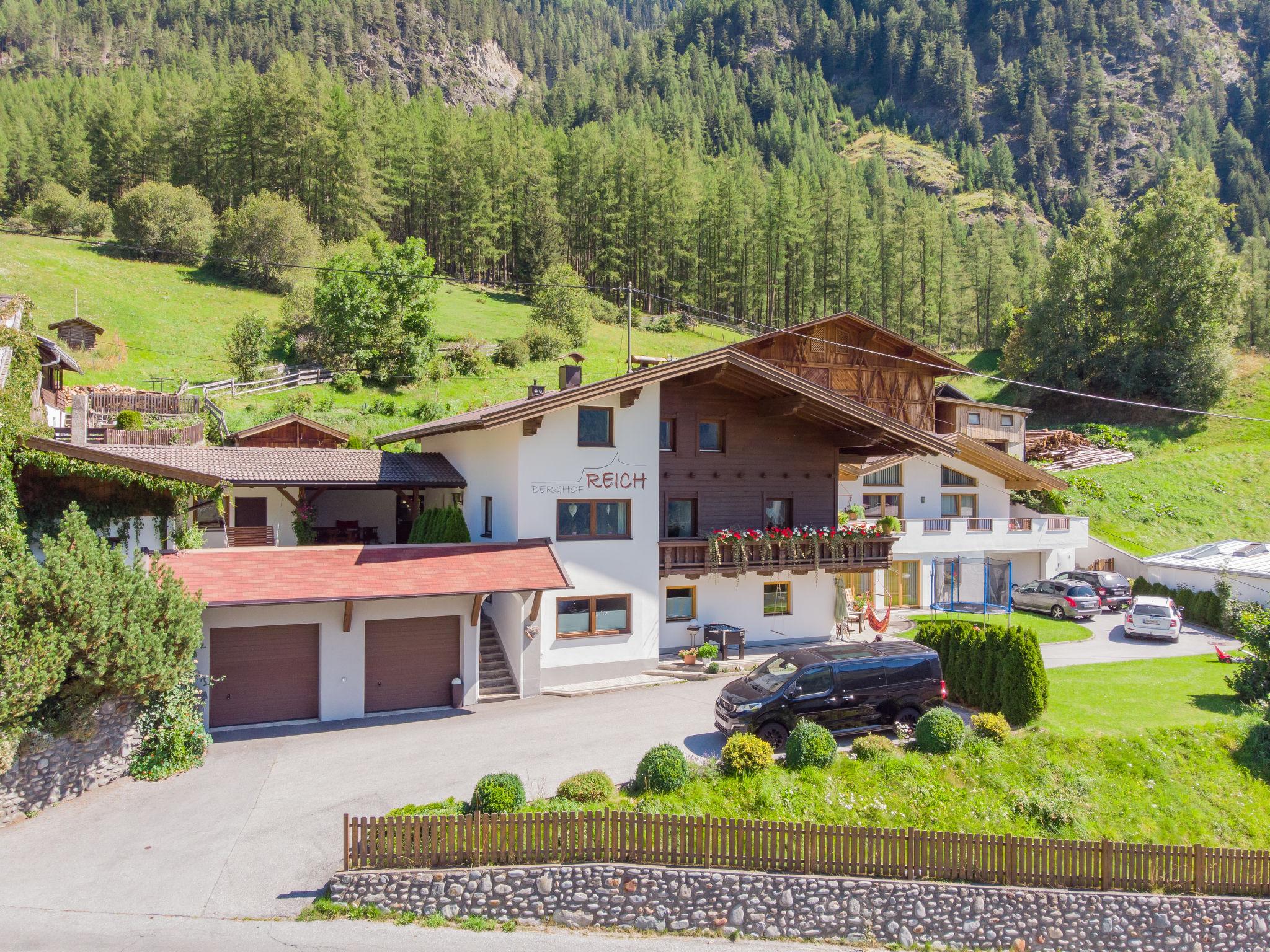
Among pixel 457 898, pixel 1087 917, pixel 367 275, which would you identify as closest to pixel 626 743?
pixel 457 898

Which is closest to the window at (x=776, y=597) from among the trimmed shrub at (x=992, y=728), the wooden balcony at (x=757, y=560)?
the wooden balcony at (x=757, y=560)

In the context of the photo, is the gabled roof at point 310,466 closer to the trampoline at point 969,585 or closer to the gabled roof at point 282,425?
the gabled roof at point 282,425

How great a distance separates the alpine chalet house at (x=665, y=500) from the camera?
22.2m

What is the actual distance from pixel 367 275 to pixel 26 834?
4675cm

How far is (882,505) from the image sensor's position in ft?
111

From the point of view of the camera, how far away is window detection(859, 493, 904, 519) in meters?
33.5

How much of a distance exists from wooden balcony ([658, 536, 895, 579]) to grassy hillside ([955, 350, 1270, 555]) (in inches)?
867

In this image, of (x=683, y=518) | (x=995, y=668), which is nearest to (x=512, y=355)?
(x=683, y=518)

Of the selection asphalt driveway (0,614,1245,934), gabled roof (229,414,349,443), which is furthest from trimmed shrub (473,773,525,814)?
gabled roof (229,414,349,443)

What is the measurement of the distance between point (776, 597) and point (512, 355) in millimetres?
37591

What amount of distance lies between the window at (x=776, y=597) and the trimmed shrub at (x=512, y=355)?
1459 inches

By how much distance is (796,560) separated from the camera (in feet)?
82.7

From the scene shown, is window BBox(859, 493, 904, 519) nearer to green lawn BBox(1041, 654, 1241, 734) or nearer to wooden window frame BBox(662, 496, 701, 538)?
green lawn BBox(1041, 654, 1241, 734)

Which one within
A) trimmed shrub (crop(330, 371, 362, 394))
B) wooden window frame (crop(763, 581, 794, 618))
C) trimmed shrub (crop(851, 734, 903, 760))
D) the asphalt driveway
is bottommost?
the asphalt driveway
